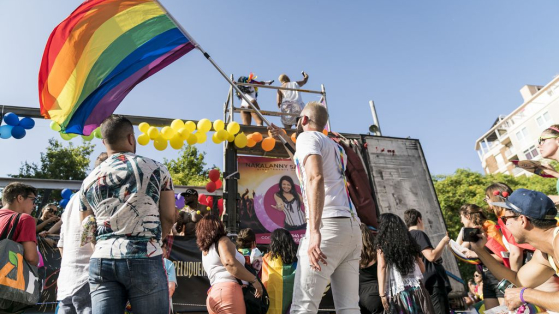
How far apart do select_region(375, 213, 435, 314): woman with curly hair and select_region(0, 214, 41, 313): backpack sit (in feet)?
11.1

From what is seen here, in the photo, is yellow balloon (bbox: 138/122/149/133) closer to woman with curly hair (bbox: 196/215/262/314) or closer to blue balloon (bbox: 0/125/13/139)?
blue balloon (bbox: 0/125/13/139)

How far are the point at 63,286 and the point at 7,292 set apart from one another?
1.70 feet

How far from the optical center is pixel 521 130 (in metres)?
48.1

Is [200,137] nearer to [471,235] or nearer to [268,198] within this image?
[268,198]

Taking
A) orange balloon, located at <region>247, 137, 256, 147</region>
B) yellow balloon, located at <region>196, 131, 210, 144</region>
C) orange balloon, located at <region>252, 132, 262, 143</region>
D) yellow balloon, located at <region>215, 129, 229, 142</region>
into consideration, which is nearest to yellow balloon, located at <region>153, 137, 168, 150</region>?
yellow balloon, located at <region>196, 131, 210, 144</region>

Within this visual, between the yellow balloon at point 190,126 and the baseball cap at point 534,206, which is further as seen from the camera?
the yellow balloon at point 190,126

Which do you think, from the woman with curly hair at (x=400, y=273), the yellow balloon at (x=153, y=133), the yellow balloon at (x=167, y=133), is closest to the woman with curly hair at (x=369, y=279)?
the woman with curly hair at (x=400, y=273)

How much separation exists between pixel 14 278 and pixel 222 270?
1818mm

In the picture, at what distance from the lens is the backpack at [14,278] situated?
2973 millimetres

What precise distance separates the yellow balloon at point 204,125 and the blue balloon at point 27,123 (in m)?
3.65

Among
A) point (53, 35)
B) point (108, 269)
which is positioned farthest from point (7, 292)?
point (53, 35)

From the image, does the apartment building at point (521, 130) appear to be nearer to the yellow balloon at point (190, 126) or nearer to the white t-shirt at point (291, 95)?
the white t-shirt at point (291, 95)

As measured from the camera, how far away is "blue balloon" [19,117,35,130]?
26.0 feet

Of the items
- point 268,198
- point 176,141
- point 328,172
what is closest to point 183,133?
point 176,141
